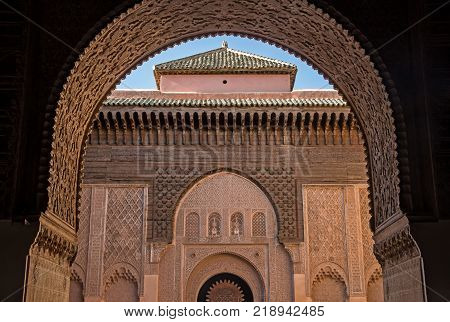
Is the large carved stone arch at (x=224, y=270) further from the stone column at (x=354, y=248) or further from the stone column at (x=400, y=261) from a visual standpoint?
the stone column at (x=400, y=261)

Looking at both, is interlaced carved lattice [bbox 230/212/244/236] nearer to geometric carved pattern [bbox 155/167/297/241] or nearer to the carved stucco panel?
geometric carved pattern [bbox 155/167/297/241]

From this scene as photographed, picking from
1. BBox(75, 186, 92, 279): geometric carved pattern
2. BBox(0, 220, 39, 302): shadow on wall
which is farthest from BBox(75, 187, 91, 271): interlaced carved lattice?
BBox(0, 220, 39, 302): shadow on wall

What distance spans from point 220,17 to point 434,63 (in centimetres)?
195

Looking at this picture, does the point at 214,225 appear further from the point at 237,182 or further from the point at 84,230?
the point at 84,230

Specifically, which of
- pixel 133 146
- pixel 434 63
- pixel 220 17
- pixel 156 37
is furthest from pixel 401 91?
pixel 133 146

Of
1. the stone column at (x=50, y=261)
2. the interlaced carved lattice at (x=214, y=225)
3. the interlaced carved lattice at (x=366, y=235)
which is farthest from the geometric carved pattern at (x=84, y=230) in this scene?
the stone column at (x=50, y=261)

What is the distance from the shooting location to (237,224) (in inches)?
406

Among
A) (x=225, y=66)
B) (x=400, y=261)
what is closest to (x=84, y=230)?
(x=225, y=66)

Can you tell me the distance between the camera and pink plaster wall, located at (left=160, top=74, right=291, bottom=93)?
40.2ft

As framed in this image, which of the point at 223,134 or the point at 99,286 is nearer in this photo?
the point at 99,286

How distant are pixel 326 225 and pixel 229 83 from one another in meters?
4.06

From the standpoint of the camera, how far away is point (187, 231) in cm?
1019
